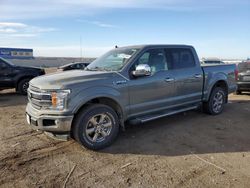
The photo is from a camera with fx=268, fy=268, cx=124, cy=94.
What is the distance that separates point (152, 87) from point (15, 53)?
41752mm

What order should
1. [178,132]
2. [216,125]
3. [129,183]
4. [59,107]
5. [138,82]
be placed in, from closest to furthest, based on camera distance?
1. [129,183]
2. [59,107]
3. [138,82]
4. [178,132]
5. [216,125]

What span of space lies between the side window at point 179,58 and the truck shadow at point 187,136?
4.69 ft

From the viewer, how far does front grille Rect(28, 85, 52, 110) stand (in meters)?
4.68

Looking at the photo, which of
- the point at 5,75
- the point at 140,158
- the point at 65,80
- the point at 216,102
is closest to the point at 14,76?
the point at 5,75

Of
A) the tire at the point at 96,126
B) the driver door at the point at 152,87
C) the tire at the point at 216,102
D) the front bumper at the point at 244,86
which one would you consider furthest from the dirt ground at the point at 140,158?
the front bumper at the point at 244,86

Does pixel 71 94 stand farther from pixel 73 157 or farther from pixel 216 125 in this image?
pixel 216 125

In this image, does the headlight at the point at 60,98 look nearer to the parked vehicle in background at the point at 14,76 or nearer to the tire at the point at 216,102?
the tire at the point at 216,102

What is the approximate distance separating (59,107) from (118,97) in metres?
1.17

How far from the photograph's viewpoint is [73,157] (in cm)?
464

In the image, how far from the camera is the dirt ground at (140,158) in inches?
150

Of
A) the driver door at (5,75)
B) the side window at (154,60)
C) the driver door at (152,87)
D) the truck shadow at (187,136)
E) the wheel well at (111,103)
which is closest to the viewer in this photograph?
the truck shadow at (187,136)

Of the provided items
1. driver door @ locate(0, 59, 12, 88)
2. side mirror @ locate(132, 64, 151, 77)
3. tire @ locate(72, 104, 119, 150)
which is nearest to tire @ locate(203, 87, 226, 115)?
side mirror @ locate(132, 64, 151, 77)

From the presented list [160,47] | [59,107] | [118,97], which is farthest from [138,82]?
[59,107]

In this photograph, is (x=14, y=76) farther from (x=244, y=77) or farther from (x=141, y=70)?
(x=244, y=77)
